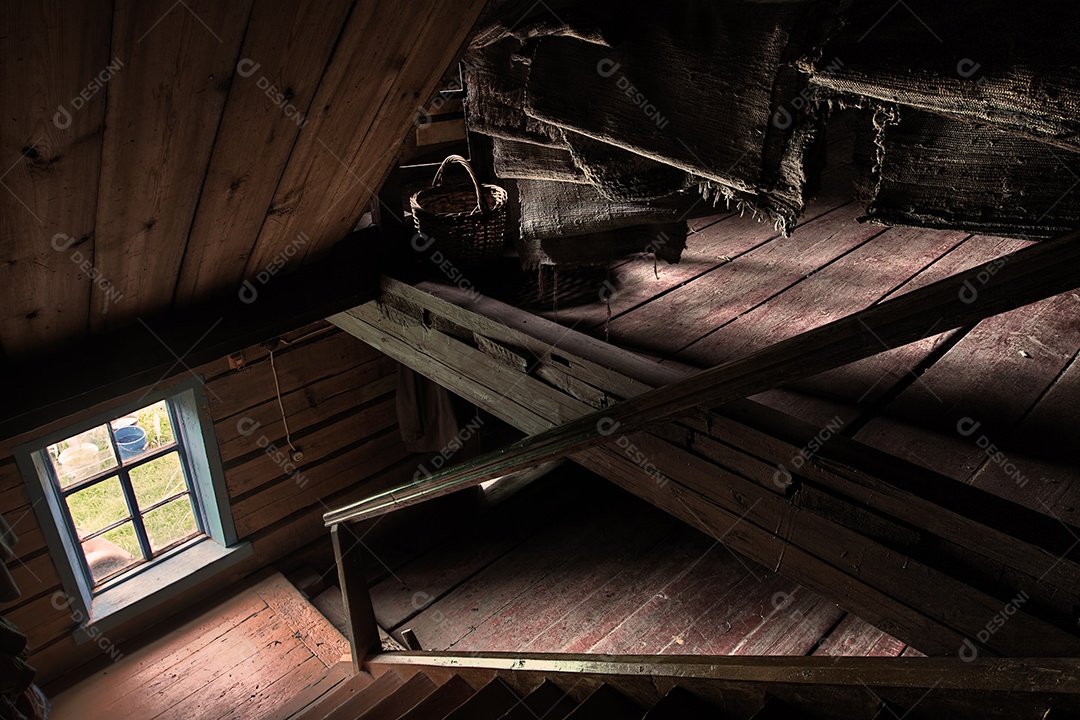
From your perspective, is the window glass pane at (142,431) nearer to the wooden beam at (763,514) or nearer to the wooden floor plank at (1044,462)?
the wooden beam at (763,514)

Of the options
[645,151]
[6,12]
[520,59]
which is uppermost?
[6,12]

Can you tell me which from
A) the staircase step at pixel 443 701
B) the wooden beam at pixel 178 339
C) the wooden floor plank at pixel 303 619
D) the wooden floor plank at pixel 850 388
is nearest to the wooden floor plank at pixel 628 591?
the wooden floor plank at pixel 303 619

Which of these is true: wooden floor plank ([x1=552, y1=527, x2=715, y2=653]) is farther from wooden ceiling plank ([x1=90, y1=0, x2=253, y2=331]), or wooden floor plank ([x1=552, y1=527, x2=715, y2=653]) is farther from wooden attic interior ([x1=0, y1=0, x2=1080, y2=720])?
wooden ceiling plank ([x1=90, y1=0, x2=253, y2=331])

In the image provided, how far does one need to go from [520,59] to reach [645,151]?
529 mm

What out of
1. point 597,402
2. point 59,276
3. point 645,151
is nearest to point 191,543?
point 59,276

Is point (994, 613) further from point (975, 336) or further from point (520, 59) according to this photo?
point (520, 59)

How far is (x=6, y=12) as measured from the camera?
1.58 meters

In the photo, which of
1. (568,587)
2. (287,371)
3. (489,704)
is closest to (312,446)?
(287,371)

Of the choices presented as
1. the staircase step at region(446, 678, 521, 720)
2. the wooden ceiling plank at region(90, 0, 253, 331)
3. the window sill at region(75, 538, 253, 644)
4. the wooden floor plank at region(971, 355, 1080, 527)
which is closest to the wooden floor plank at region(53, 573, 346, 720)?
the window sill at region(75, 538, 253, 644)

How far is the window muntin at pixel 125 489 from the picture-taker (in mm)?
5070

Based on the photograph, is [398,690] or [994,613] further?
[398,690]

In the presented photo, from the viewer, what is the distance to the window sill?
518 centimetres

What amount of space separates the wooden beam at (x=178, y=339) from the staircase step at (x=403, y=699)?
1.84 metres

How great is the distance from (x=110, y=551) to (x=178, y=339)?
286 centimetres
